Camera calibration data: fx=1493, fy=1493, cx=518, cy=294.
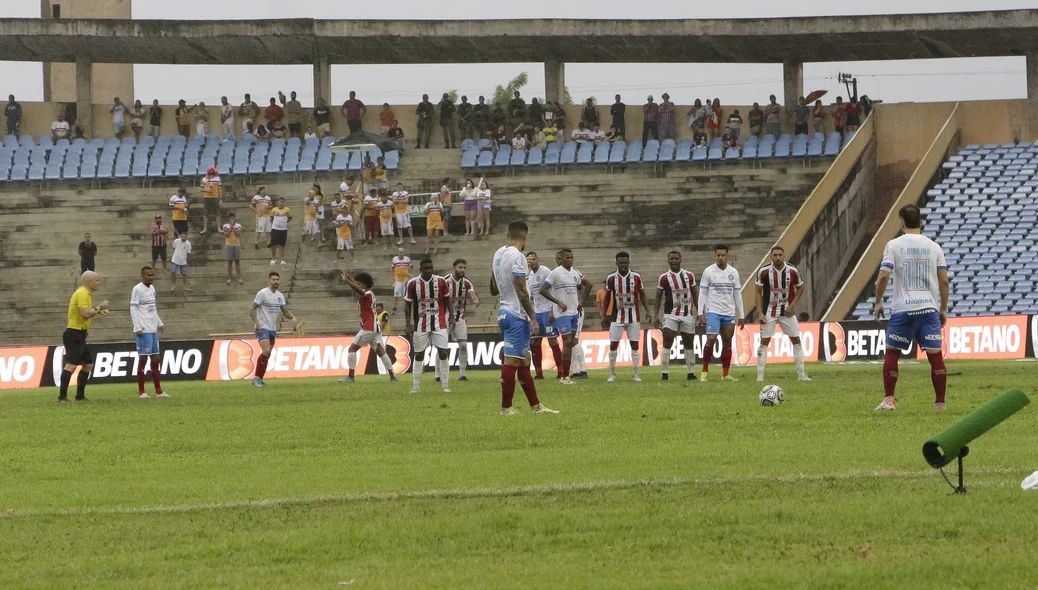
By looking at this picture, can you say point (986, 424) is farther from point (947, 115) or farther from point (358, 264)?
point (947, 115)

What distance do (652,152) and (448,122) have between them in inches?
267

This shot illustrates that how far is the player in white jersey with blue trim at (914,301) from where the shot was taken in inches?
603

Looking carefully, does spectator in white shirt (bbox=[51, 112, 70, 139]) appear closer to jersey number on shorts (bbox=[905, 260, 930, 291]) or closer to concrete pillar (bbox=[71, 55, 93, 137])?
concrete pillar (bbox=[71, 55, 93, 137])

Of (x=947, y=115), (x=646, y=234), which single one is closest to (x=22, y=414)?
(x=646, y=234)

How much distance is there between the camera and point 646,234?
41.4 meters

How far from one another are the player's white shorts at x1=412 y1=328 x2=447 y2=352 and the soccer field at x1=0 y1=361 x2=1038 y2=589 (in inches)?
229

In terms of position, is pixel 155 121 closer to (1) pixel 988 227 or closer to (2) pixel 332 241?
(2) pixel 332 241

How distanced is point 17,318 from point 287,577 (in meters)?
34.3

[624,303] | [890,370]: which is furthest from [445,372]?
[890,370]

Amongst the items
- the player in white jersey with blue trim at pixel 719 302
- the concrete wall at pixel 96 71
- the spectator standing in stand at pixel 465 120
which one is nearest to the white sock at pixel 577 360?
the player in white jersey with blue trim at pixel 719 302

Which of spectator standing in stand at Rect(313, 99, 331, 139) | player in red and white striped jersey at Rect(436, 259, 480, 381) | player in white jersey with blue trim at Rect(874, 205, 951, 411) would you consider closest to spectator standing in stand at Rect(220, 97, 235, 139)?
spectator standing in stand at Rect(313, 99, 331, 139)

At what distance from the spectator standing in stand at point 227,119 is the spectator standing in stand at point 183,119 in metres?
1.11

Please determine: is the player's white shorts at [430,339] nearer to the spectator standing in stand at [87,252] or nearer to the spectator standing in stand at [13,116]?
the spectator standing in stand at [87,252]

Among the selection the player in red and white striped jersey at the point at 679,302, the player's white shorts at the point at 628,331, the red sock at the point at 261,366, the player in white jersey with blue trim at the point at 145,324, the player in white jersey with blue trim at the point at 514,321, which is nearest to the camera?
the player in white jersey with blue trim at the point at 514,321
